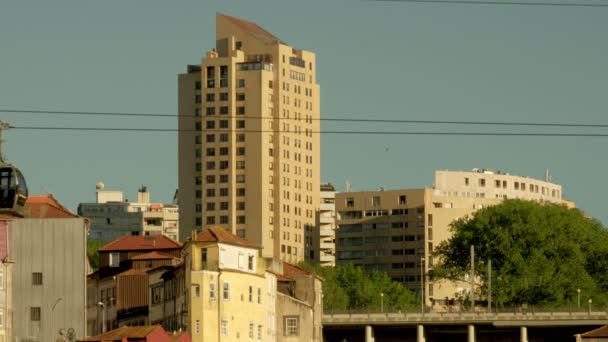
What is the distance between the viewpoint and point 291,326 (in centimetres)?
19350

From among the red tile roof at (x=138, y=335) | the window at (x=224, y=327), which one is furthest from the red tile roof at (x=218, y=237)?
the red tile roof at (x=138, y=335)

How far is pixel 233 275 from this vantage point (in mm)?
182250

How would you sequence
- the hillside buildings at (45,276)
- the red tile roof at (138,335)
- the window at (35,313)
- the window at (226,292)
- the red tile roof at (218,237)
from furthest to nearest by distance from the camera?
the red tile roof at (218,237), the window at (226,292), the window at (35,313), the hillside buildings at (45,276), the red tile roof at (138,335)

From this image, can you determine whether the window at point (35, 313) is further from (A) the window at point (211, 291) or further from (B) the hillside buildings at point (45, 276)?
(A) the window at point (211, 291)

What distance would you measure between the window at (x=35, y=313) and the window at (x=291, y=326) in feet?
83.9

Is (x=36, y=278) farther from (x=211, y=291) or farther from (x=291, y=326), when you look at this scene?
(x=291, y=326)

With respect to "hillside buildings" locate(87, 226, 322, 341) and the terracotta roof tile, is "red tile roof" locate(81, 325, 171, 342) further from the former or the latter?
"hillside buildings" locate(87, 226, 322, 341)

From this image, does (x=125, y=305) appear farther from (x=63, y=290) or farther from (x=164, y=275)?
(x=63, y=290)

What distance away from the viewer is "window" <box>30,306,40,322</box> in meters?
173

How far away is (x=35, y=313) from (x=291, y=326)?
1054 inches

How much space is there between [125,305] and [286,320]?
14409mm

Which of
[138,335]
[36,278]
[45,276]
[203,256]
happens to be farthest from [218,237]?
[138,335]

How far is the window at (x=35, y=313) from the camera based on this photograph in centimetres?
17300

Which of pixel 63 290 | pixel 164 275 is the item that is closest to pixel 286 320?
pixel 164 275
